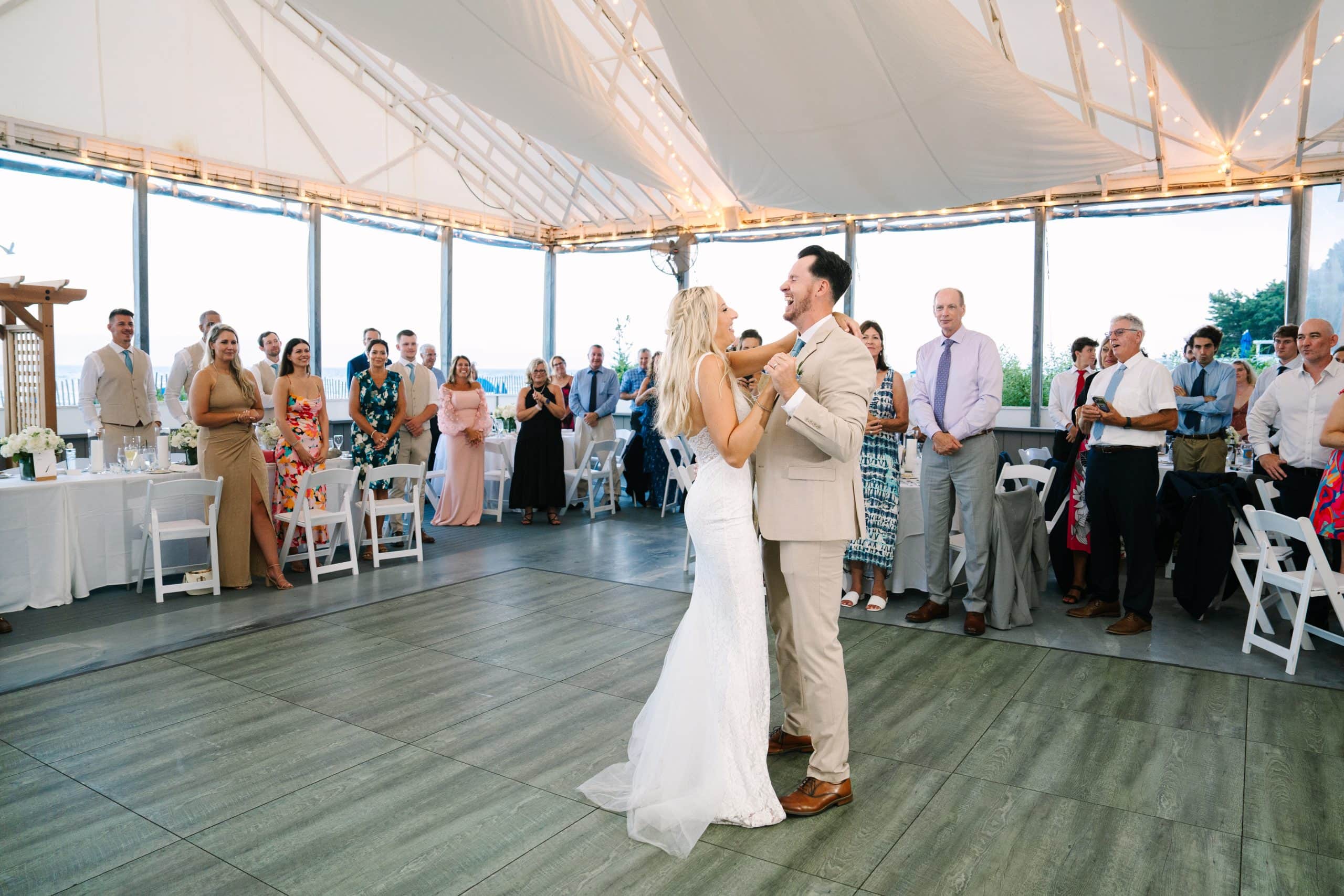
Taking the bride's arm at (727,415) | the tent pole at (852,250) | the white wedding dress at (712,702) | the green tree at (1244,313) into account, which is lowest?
the white wedding dress at (712,702)

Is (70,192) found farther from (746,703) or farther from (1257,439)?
(1257,439)

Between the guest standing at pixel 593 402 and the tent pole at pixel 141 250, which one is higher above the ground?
the tent pole at pixel 141 250

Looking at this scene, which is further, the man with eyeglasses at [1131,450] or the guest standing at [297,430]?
the guest standing at [297,430]

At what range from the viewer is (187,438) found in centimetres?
603

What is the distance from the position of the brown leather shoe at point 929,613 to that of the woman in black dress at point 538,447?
14.4 feet

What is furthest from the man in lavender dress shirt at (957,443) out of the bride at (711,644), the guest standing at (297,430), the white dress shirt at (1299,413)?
the guest standing at (297,430)

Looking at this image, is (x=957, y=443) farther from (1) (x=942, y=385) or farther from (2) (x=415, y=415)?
(2) (x=415, y=415)

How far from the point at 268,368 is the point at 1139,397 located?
7.49 metres

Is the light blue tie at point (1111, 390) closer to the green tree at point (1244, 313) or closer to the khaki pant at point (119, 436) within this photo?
the green tree at point (1244, 313)

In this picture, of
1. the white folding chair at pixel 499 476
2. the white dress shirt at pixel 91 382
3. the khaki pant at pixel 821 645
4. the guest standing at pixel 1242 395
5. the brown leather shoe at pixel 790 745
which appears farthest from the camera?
the white folding chair at pixel 499 476

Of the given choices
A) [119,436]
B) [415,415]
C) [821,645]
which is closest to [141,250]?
[119,436]

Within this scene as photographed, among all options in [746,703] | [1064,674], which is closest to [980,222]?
[1064,674]

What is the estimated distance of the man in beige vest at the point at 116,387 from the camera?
6.62 metres

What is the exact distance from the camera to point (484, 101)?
7672 mm
